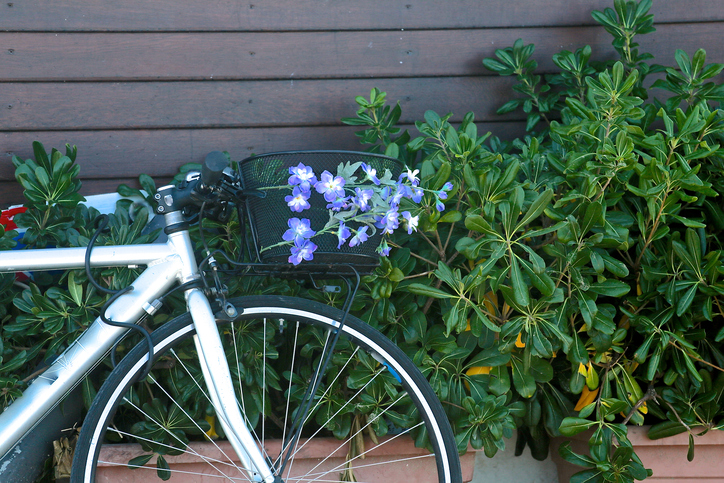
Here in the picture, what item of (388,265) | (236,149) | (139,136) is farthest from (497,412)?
(139,136)

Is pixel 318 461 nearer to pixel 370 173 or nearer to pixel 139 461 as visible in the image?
pixel 139 461

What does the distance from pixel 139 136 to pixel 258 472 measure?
135cm

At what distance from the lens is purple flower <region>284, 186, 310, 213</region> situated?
47.3 inches

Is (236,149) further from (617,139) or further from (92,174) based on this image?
(617,139)

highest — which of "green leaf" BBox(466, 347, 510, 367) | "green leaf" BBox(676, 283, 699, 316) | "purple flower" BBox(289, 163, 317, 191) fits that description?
"purple flower" BBox(289, 163, 317, 191)

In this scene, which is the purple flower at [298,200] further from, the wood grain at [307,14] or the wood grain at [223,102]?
the wood grain at [307,14]

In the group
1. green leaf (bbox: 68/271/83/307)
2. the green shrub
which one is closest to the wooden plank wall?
the green shrub

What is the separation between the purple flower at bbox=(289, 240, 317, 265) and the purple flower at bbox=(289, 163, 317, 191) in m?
0.12

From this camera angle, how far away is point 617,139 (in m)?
1.55

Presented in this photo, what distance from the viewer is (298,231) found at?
120 cm

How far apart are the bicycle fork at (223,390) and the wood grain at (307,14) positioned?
122 cm

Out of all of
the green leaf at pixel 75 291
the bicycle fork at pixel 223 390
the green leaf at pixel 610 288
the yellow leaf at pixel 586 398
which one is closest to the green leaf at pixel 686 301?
the green leaf at pixel 610 288

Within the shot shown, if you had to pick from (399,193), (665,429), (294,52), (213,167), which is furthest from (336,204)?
(665,429)

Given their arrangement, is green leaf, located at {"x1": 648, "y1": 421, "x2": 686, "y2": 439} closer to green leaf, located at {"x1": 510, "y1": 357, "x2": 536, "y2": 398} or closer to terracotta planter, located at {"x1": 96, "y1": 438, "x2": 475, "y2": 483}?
green leaf, located at {"x1": 510, "y1": 357, "x2": 536, "y2": 398}
